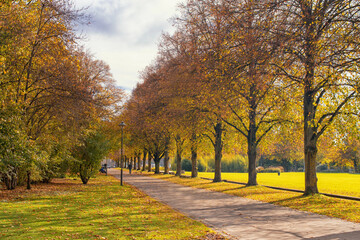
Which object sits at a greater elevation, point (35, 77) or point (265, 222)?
point (35, 77)

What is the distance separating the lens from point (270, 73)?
12.4 metres

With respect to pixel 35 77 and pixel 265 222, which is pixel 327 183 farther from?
pixel 35 77

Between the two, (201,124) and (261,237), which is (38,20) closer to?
(201,124)

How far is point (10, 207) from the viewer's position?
12500 millimetres

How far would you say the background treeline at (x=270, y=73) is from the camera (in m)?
11.5

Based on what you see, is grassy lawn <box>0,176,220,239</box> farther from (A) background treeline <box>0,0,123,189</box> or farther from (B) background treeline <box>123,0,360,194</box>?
(B) background treeline <box>123,0,360,194</box>

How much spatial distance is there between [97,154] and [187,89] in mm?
10070

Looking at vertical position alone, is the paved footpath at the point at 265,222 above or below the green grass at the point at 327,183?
above

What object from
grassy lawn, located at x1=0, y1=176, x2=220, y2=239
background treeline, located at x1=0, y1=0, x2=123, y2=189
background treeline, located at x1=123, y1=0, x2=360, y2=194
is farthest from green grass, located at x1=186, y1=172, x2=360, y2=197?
background treeline, located at x1=0, y1=0, x2=123, y2=189

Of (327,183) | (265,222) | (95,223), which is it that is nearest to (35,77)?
(95,223)

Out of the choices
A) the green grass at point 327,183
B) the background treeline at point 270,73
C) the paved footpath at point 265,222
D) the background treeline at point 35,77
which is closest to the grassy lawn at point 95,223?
the paved footpath at point 265,222

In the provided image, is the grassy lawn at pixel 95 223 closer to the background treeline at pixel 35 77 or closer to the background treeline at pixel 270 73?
the background treeline at pixel 35 77

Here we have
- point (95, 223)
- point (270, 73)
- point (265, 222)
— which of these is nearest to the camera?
point (95, 223)

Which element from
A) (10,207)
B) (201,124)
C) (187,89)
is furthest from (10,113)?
(201,124)
